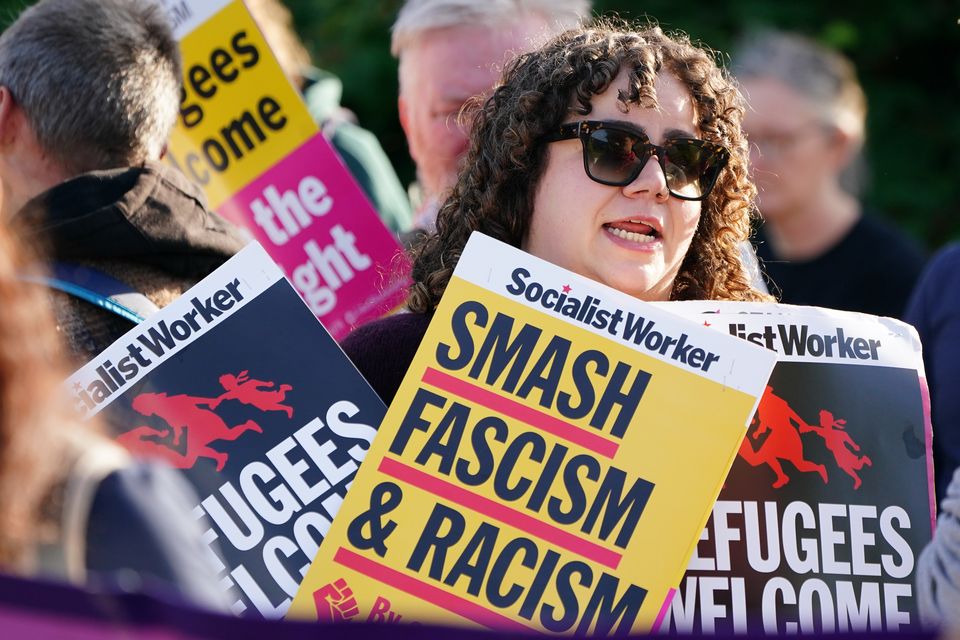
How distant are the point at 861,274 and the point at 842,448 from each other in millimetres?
2385

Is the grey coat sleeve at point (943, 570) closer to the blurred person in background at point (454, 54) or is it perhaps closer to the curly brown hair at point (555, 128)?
the curly brown hair at point (555, 128)

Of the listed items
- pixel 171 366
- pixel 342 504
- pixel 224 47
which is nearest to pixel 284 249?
pixel 224 47

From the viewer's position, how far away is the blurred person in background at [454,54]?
3656mm

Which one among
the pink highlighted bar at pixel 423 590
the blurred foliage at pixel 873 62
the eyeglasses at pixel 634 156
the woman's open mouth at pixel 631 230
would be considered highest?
the eyeglasses at pixel 634 156

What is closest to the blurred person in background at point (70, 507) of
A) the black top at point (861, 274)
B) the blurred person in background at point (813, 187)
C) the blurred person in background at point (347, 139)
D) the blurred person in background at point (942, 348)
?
the blurred person in background at point (942, 348)

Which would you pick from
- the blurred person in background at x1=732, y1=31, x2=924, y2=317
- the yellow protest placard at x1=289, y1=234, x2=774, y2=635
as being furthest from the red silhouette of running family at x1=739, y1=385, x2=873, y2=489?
the blurred person in background at x1=732, y1=31, x2=924, y2=317

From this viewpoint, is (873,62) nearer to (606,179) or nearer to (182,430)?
(606,179)

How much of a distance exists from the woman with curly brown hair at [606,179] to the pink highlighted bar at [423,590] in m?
0.51

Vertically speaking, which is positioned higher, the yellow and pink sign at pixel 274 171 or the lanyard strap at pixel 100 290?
the lanyard strap at pixel 100 290

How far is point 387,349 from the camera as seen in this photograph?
256 cm

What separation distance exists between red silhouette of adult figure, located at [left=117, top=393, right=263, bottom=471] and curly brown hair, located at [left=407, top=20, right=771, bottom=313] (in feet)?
1.90

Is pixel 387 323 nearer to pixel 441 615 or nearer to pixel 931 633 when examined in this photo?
pixel 441 615

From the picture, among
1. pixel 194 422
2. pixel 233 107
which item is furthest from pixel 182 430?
pixel 233 107

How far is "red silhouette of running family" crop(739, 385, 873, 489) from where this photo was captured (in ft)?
7.28
